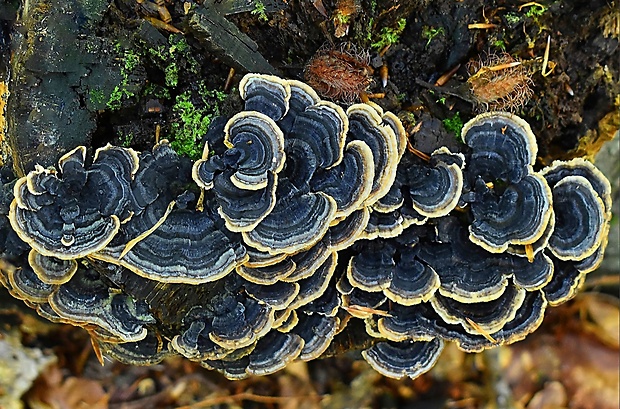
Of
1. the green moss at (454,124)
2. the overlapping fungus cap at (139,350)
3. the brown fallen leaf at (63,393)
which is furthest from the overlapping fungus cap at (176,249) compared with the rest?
the brown fallen leaf at (63,393)

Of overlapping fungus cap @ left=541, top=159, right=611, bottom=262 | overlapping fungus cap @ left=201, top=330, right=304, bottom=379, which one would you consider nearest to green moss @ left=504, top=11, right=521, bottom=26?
overlapping fungus cap @ left=541, top=159, right=611, bottom=262

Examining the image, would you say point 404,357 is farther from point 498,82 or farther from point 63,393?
point 63,393

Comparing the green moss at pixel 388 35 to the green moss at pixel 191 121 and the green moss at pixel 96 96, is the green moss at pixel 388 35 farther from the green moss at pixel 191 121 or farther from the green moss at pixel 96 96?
the green moss at pixel 96 96

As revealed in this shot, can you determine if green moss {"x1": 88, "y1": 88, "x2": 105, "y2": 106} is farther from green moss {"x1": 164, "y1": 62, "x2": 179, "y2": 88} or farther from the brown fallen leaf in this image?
the brown fallen leaf

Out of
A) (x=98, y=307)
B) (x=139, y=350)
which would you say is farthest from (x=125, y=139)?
(x=139, y=350)

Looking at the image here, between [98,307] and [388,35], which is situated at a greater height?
[388,35]

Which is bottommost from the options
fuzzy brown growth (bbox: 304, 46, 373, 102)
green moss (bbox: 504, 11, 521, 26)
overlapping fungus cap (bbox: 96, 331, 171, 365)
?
overlapping fungus cap (bbox: 96, 331, 171, 365)

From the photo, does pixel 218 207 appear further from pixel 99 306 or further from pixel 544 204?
pixel 544 204
